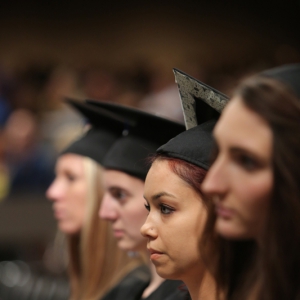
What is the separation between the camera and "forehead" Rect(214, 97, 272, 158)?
108cm

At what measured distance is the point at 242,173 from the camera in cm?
110

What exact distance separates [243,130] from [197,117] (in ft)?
1.82

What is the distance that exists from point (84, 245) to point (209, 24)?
446 centimetres

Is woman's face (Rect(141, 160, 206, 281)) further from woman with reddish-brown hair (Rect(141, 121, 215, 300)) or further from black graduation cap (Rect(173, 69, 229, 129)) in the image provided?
black graduation cap (Rect(173, 69, 229, 129))

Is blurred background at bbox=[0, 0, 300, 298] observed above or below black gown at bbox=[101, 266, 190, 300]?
below

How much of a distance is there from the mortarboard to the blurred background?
3.13 metres

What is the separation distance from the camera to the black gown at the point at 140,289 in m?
2.00

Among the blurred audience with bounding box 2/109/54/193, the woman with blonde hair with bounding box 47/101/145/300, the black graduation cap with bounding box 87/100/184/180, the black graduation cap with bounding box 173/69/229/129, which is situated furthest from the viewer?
the blurred audience with bounding box 2/109/54/193

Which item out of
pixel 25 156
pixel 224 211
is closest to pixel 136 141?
pixel 224 211

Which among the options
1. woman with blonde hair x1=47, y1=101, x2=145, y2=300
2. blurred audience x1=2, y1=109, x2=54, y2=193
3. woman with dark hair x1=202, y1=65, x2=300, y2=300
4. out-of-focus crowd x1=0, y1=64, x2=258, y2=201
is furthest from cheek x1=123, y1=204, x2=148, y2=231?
blurred audience x1=2, y1=109, x2=54, y2=193

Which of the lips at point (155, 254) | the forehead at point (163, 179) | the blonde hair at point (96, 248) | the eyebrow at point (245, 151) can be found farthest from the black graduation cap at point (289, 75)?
the blonde hair at point (96, 248)

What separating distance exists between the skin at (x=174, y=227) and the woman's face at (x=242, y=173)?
1.26 ft

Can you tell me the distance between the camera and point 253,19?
6.77m

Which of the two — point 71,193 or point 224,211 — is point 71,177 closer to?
point 71,193
